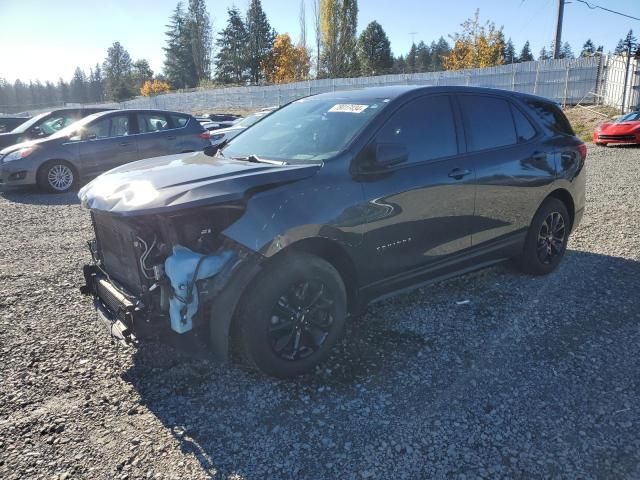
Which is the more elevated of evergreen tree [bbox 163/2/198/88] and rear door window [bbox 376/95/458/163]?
evergreen tree [bbox 163/2/198/88]

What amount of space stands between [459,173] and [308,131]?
1.26 meters

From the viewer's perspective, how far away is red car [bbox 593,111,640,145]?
51.3 ft

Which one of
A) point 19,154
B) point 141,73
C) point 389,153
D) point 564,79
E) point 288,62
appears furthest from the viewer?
point 141,73

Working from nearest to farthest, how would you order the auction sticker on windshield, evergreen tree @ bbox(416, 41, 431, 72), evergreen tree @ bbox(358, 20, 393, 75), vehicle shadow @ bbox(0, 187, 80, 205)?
the auction sticker on windshield < vehicle shadow @ bbox(0, 187, 80, 205) < evergreen tree @ bbox(358, 20, 393, 75) < evergreen tree @ bbox(416, 41, 431, 72)

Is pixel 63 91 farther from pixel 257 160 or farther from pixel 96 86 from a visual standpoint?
pixel 257 160

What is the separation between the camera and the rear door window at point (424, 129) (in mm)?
3555

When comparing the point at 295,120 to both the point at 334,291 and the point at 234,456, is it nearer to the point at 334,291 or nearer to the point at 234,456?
the point at 334,291

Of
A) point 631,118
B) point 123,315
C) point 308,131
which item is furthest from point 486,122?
point 631,118

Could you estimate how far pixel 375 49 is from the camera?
7094 cm

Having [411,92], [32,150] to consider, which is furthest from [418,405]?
[32,150]

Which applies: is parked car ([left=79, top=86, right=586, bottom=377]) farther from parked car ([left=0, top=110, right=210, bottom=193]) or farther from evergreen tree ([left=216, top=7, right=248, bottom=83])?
evergreen tree ([left=216, top=7, right=248, bottom=83])

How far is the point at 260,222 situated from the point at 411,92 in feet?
5.78

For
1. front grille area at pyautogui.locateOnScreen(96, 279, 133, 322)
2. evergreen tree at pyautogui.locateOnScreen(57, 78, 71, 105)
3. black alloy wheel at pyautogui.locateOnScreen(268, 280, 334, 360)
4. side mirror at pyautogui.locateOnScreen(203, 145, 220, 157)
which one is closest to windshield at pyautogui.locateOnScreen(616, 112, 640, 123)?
side mirror at pyautogui.locateOnScreen(203, 145, 220, 157)

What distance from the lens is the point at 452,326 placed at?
3838 mm
